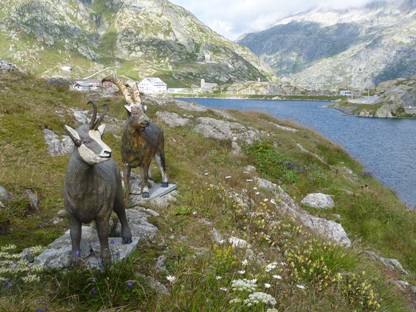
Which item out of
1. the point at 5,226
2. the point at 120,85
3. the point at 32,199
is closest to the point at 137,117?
the point at 120,85

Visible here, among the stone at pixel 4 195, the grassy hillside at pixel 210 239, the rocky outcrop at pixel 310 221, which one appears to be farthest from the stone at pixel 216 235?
the stone at pixel 4 195

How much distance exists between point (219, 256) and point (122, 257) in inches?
69.7

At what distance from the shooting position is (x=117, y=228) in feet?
26.0

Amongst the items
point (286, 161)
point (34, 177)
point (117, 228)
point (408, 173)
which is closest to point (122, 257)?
point (117, 228)

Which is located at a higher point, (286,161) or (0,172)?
(0,172)

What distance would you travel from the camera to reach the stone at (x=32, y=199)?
30.7ft

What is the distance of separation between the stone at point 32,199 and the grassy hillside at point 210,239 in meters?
0.17

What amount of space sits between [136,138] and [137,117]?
2.73ft

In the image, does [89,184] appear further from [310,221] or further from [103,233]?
[310,221]

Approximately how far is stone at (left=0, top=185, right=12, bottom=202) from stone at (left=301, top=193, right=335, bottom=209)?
533 inches

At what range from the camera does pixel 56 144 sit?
1441 cm

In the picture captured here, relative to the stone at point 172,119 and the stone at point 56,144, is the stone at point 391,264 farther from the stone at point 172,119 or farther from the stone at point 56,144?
the stone at point 172,119

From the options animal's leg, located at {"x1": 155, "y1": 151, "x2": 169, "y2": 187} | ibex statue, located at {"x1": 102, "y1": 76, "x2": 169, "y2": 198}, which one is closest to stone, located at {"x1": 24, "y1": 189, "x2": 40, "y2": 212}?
ibex statue, located at {"x1": 102, "y1": 76, "x2": 169, "y2": 198}

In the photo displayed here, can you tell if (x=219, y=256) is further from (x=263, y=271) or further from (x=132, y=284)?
(x=132, y=284)
